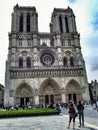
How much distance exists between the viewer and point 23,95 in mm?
36219

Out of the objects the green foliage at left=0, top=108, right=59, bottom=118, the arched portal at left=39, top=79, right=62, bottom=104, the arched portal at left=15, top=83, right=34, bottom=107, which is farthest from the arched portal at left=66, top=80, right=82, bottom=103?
the green foliage at left=0, top=108, right=59, bottom=118

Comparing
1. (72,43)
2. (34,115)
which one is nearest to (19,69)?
(72,43)

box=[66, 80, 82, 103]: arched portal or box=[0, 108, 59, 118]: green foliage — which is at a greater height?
box=[66, 80, 82, 103]: arched portal

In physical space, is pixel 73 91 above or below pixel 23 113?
above

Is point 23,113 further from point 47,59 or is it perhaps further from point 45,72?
point 47,59

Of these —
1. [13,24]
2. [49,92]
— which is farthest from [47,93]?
[13,24]

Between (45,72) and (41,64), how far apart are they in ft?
8.91

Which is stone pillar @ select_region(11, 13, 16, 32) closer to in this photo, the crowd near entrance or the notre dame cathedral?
the notre dame cathedral

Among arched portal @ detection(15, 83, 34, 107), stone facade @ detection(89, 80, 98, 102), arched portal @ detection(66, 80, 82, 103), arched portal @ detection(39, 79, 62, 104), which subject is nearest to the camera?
arched portal @ detection(15, 83, 34, 107)

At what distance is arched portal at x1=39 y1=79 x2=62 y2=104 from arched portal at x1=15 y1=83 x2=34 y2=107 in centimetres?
219

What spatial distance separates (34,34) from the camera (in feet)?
132

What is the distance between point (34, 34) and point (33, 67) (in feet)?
27.8

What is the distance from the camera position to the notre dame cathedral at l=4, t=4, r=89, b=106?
118ft

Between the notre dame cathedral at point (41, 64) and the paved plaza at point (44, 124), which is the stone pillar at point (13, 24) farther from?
the paved plaza at point (44, 124)
